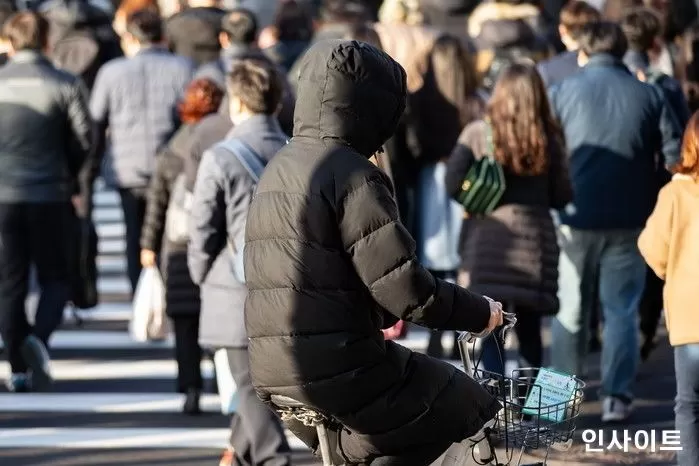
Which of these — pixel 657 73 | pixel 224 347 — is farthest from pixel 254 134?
pixel 657 73

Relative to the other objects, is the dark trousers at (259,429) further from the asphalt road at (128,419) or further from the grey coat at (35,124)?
the grey coat at (35,124)

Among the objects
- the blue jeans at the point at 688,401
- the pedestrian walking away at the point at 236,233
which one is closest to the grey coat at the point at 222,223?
the pedestrian walking away at the point at 236,233

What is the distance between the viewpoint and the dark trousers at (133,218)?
11.9 m

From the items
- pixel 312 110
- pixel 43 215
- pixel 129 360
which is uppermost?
pixel 312 110

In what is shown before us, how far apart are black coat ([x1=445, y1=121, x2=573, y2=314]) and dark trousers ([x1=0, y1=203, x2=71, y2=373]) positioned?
8.70ft

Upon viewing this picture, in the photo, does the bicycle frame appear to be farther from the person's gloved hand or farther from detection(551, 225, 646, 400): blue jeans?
detection(551, 225, 646, 400): blue jeans

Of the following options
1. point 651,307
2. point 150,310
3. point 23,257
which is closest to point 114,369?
point 23,257

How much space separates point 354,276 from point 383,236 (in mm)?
185

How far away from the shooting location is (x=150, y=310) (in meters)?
9.44

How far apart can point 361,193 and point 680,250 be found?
7.74ft

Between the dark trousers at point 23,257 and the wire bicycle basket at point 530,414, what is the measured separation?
5.19 meters

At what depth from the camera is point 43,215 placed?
1010 centimetres

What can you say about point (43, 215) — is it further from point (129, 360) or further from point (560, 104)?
point (560, 104)

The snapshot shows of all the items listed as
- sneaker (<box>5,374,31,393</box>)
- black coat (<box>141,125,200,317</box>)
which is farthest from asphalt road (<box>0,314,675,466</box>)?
black coat (<box>141,125,200,317</box>)
